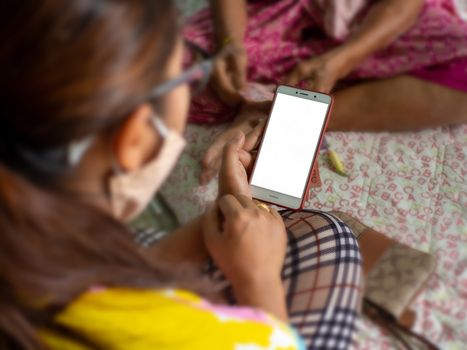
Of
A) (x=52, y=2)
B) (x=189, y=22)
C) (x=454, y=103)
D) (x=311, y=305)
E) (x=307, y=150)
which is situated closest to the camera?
(x=52, y=2)

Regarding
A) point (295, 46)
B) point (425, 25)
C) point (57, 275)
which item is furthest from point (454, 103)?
point (57, 275)

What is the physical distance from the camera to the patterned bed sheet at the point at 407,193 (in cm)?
79

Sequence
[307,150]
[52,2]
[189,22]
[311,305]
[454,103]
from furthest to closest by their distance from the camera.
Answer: [189,22]
[454,103]
[307,150]
[311,305]
[52,2]

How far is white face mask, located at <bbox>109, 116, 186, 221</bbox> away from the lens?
46cm

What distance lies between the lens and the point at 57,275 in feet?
1.35

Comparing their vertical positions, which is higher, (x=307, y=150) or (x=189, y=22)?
(x=189, y=22)

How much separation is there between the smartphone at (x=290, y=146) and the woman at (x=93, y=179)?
0.32 m

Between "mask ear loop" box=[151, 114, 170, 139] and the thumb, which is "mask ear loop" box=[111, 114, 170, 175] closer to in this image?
"mask ear loop" box=[151, 114, 170, 139]

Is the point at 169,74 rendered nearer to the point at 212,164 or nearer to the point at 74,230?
the point at 74,230

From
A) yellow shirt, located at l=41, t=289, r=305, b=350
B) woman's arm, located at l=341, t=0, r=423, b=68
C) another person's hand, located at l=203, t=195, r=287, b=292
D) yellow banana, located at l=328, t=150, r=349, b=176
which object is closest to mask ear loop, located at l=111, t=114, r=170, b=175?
yellow shirt, located at l=41, t=289, r=305, b=350

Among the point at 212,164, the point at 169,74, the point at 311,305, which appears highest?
the point at 169,74

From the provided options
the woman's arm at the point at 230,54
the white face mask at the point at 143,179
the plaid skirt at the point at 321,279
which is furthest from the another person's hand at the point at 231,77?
the white face mask at the point at 143,179

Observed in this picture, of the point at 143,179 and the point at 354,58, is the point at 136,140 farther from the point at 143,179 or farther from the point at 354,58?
the point at 354,58

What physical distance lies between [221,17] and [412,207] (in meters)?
0.55
